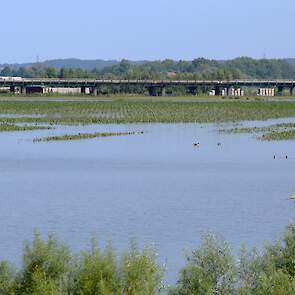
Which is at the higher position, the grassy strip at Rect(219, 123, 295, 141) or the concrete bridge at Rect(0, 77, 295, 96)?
the grassy strip at Rect(219, 123, 295, 141)

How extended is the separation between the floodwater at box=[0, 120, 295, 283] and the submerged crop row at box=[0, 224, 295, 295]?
4.51m

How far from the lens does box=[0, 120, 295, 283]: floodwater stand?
27.3m

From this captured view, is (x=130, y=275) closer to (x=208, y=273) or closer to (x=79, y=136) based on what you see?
(x=208, y=273)

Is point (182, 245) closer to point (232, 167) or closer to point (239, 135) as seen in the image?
point (232, 167)

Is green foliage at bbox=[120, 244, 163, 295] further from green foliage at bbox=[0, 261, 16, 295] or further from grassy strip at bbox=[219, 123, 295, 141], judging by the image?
grassy strip at bbox=[219, 123, 295, 141]

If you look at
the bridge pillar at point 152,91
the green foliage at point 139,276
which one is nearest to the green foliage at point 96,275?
the green foliage at point 139,276

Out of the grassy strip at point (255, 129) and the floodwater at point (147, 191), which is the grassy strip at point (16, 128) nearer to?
the floodwater at point (147, 191)

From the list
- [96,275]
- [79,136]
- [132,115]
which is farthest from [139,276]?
[132,115]

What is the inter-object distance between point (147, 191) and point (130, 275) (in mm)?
20568

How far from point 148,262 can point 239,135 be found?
46.0 metres

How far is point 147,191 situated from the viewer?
120ft

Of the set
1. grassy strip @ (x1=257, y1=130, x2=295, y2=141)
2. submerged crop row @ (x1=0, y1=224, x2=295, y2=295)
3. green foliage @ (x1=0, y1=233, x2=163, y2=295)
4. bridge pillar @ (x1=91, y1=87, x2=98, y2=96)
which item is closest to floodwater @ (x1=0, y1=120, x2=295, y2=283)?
grassy strip @ (x1=257, y1=130, x2=295, y2=141)

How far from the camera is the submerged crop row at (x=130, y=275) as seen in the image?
52.0ft

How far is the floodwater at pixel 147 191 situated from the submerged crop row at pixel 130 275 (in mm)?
4515
